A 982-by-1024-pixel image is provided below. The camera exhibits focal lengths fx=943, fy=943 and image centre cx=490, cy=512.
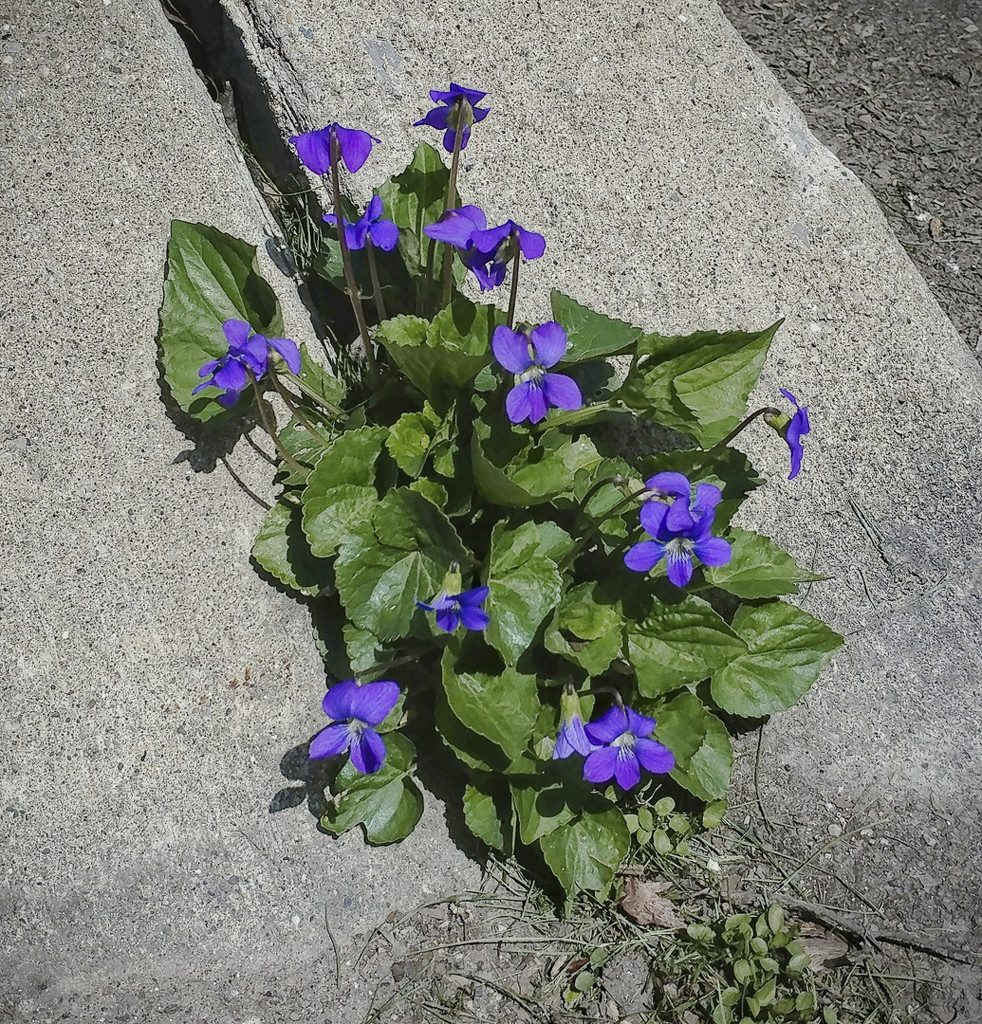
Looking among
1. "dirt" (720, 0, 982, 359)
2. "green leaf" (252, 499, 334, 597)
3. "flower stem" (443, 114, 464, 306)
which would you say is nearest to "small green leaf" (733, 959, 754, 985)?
"green leaf" (252, 499, 334, 597)

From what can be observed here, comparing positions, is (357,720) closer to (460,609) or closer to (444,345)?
(460,609)

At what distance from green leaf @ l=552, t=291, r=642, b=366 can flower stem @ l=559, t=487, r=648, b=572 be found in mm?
379

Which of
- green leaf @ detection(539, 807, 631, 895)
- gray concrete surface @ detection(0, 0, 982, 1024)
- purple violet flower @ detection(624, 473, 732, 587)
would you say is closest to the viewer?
purple violet flower @ detection(624, 473, 732, 587)

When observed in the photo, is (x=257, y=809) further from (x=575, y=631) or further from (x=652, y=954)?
(x=652, y=954)

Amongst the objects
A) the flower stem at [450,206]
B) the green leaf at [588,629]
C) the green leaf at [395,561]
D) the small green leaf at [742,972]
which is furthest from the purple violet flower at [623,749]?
the flower stem at [450,206]

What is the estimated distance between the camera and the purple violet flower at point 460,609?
1.85m

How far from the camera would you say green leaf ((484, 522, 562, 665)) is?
6.89 ft

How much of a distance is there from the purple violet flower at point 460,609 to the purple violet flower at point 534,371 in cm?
37

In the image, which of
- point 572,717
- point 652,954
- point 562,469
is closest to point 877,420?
point 562,469

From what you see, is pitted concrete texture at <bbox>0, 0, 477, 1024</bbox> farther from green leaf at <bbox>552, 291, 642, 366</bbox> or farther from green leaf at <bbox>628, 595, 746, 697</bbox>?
green leaf at <bbox>552, 291, 642, 366</bbox>

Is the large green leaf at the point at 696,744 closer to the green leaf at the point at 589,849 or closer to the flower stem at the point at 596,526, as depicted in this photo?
the green leaf at the point at 589,849

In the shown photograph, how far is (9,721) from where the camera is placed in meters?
2.12

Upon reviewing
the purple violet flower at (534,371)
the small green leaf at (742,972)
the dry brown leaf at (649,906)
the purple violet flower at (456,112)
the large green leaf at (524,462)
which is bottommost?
the dry brown leaf at (649,906)

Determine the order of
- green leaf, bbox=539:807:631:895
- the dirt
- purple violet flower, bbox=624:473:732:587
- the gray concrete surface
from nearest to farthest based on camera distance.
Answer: purple violet flower, bbox=624:473:732:587 < the gray concrete surface < green leaf, bbox=539:807:631:895 < the dirt
